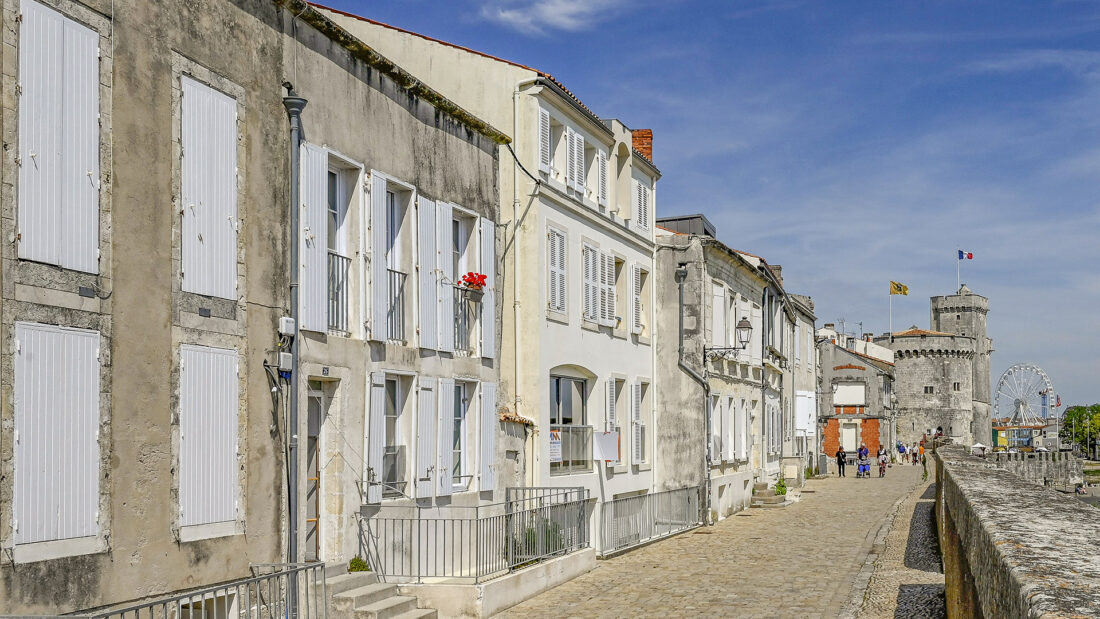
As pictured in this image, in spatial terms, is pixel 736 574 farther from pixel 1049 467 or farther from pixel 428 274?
pixel 1049 467

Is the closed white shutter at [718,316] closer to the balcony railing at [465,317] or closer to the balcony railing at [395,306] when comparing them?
the balcony railing at [465,317]

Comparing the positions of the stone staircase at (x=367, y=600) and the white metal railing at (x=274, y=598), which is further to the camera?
the stone staircase at (x=367, y=600)

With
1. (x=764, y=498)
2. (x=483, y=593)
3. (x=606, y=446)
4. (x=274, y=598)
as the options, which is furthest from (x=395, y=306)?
(x=764, y=498)

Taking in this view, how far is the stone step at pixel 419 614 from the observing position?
12258 mm

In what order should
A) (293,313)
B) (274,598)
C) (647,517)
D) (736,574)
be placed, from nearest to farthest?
(274,598)
(293,313)
(736,574)
(647,517)

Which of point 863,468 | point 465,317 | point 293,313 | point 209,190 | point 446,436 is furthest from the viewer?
point 863,468

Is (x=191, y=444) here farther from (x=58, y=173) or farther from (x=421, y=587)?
(x=421, y=587)

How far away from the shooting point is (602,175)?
2220 centimetres

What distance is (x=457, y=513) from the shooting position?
49.9ft

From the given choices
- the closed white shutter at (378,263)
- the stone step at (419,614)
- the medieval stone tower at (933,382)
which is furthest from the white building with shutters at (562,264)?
the medieval stone tower at (933,382)

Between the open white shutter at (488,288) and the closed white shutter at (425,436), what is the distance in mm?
1884

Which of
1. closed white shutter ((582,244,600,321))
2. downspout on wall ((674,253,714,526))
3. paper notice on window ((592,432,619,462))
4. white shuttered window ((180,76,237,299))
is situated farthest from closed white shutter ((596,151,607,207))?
white shuttered window ((180,76,237,299))

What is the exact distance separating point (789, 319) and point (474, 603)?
30.9 meters

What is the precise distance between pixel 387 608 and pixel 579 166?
1093cm
